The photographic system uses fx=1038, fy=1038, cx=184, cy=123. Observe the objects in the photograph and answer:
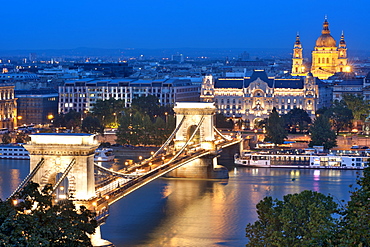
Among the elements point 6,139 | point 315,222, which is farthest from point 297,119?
point 315,222

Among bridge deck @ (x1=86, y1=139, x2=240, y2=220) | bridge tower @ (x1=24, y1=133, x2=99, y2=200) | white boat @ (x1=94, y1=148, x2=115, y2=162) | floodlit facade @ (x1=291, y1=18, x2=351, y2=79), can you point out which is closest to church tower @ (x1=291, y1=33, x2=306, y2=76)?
floodlit facade @ (x1=291, y1=18, x2=351, y2=79)

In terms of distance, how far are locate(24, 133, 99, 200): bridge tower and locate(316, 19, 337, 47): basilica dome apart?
50.1 meters

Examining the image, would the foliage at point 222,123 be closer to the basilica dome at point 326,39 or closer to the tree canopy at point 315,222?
the basilica dome at point 326,39

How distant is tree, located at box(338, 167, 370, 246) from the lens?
1184 cm

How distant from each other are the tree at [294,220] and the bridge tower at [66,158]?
13.5 feet

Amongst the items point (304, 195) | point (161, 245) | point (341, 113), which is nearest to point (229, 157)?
point (341, 113)

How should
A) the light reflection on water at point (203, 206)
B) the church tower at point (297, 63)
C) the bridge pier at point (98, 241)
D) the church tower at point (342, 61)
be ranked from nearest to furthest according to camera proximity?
the bridge pier at point (98, 241) < the light reflection on water at point (203, 206) < the church tower at point (297, 63) < the church tower at point (342, 61)

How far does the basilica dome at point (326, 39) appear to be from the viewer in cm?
6806

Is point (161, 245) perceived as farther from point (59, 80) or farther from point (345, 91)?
point (59, 80)

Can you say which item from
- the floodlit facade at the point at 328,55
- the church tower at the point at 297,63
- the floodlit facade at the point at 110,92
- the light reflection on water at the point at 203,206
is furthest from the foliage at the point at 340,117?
the floodlit facade at the point at 328,55

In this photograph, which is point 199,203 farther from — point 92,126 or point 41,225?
point 92,126

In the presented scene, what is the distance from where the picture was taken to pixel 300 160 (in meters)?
35.4

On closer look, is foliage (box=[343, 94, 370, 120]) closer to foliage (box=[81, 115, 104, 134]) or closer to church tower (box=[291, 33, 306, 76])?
foliage (box=[81, 115, 104, 134])

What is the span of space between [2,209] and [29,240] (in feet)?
2.55
